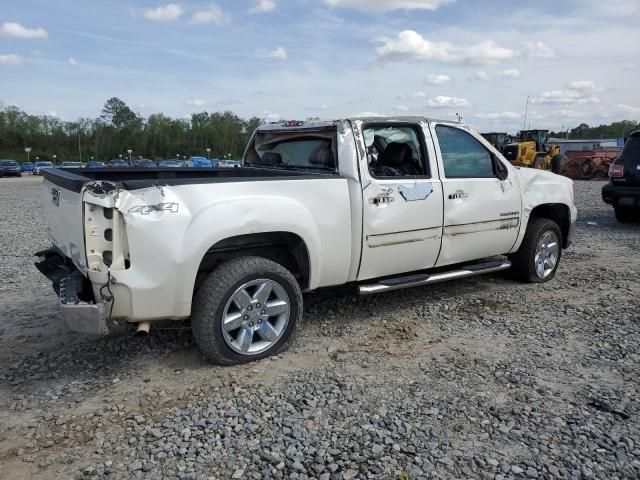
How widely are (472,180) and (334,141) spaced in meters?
1.52

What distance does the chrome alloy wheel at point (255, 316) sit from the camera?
3992mm

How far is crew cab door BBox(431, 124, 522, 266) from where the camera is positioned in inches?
206

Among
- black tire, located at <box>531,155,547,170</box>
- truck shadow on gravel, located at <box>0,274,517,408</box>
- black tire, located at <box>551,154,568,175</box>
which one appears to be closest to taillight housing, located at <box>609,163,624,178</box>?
truck shadow on gravel, located at <box>0,274,517,408</box>

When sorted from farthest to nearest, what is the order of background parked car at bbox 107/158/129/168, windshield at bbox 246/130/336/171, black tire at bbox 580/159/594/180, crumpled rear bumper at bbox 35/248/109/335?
black tire at bbox 580/159/594/180
background parked car at bbox 107/158/129/168
windshield at bbox 246/130/336/171
crumpled rear bumper at bbox 35/248/109/335

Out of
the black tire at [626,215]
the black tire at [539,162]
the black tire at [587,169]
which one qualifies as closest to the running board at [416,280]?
the black tire at [626,215]

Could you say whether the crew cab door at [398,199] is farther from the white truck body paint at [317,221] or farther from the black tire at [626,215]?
the black tire at [626,215]

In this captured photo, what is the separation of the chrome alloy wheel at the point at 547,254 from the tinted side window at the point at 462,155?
4.00 ft

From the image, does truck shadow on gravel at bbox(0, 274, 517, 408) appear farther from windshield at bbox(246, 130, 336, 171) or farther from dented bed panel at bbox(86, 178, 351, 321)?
windshield at bbox(246, 130, 336, 171)

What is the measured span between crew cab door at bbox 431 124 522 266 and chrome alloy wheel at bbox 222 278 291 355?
1.83 metres

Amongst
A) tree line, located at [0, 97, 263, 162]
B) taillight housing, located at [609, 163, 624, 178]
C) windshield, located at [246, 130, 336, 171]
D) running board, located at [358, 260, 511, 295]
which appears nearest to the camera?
running board, located at [358, 260, 511, 295]

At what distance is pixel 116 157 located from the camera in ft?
311

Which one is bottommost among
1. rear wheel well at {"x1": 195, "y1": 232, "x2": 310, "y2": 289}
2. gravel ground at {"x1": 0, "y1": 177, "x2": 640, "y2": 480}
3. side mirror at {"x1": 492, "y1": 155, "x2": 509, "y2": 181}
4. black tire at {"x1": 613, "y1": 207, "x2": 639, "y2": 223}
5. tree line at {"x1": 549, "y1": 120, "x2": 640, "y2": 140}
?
gravel ground at {"x1": 0, "y1": 177, "x2": 640, "y2": 480}

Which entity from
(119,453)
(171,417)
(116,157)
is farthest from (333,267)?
(116,157)

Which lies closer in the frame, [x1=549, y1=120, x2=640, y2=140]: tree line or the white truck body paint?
the white truck body paint
